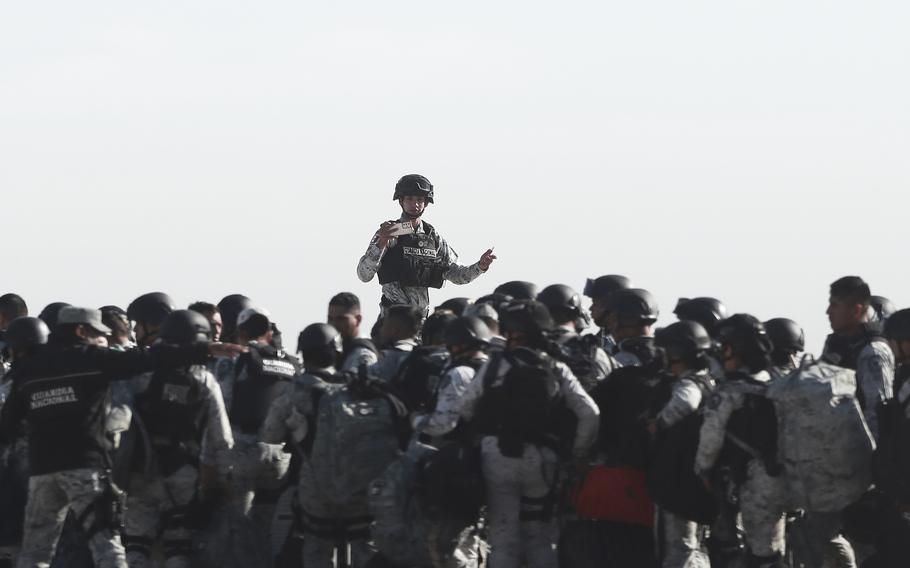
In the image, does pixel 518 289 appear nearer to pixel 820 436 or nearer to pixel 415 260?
pixel 415 260

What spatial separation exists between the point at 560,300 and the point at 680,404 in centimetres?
268

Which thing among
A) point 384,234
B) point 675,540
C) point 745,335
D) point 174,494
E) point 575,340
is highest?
point 384,234

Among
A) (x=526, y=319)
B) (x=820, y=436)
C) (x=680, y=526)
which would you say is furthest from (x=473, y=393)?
(x=820, y=436)

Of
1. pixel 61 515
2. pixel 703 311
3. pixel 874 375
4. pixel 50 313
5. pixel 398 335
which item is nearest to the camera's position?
pixel 874 375

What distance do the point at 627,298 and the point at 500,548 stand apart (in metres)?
2.22

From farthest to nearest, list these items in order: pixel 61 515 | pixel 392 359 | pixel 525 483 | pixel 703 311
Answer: pixel 703 311, pixel 392 359, pixel 61 515, pixel 525 483

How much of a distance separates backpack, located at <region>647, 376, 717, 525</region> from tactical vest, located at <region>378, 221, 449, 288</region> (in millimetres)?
6954

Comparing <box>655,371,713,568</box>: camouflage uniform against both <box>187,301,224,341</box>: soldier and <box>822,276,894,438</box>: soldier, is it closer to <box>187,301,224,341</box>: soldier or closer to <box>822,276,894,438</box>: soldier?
<box>822,276,894,438</box>: soldier

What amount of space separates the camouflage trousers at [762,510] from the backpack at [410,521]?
1970 mm

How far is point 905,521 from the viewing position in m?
13.0

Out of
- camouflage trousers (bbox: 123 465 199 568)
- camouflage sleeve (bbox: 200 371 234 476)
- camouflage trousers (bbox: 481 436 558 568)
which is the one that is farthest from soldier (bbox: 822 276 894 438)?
camouflage trousers (bbox: 123 465 199 568)

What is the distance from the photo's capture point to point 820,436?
12492 millimetres

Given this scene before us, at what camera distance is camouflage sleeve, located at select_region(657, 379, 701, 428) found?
12.5 metres

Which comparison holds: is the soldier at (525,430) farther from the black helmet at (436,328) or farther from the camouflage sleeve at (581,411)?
the black helmet at (436,328)
